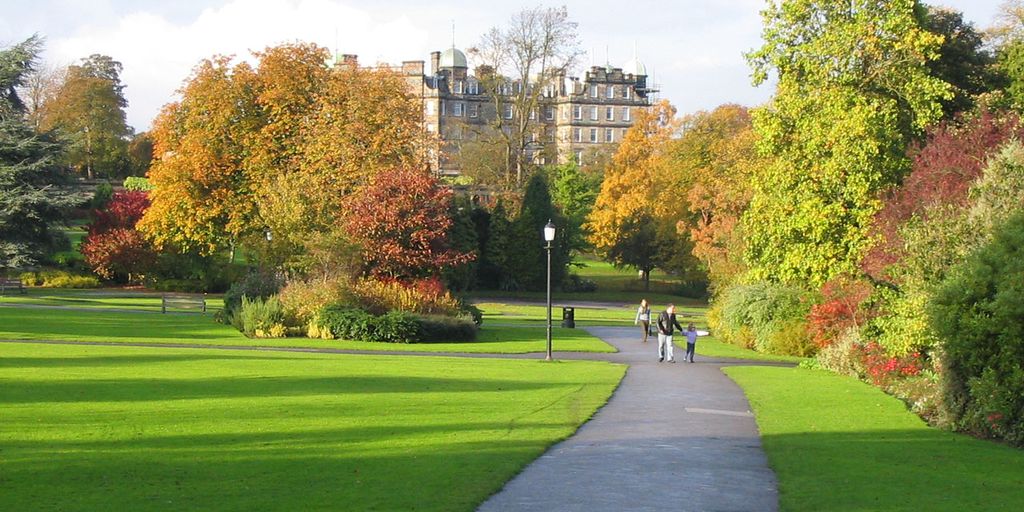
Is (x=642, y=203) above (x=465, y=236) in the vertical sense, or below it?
above

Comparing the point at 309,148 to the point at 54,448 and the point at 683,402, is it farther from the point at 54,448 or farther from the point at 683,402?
the point at 54,448

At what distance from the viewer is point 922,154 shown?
103 ft

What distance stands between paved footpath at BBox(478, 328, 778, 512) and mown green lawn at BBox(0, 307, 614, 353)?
49.0 ft

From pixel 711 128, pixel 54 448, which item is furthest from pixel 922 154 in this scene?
pixel 711 128

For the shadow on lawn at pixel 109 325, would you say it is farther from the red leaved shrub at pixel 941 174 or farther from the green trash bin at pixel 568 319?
the red leaved shrub at pixel 941 174

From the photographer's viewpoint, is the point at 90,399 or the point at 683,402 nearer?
the point at 90,399

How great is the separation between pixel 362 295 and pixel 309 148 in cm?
1467

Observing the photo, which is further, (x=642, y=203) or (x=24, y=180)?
(x=642, y=203)

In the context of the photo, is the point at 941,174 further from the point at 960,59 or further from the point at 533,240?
the point at 533,240

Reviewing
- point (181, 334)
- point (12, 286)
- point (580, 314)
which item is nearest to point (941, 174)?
point (181, 334)

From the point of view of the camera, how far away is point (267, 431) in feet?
52.4

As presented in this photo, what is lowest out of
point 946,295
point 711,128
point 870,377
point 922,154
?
point 870,377

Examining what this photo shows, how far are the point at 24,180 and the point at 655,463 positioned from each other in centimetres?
4831

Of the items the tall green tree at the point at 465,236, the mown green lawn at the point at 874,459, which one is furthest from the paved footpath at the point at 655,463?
the tall green tree at the point at 465,236
